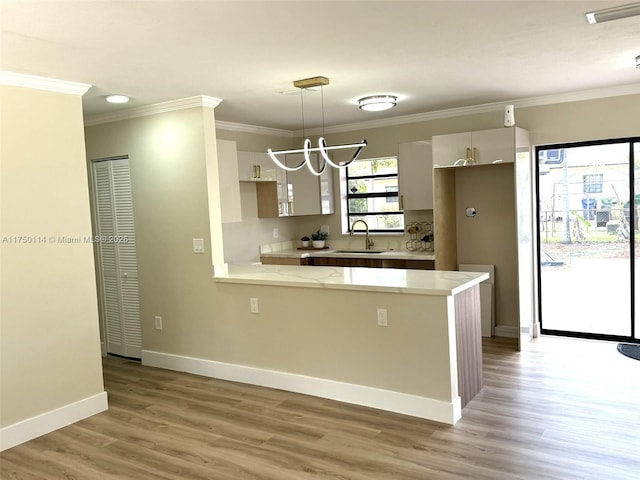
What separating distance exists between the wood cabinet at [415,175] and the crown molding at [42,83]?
3434mm

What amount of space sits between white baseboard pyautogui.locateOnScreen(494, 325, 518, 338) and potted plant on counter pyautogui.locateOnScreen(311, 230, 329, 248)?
2.41m

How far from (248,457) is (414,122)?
425cm

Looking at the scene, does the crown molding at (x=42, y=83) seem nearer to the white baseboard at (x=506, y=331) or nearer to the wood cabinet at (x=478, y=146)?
the wood cabinet at (x=478, y=146)

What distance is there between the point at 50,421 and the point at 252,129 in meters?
3.92

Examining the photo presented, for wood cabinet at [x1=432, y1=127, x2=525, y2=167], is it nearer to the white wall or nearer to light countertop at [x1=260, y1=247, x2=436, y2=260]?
light countertop at [x1=260, y1=247, x2=436, y2=260]

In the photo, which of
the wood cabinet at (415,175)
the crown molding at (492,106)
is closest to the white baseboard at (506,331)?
the wood cabinet at (415,175)

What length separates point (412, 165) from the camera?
6.01 m

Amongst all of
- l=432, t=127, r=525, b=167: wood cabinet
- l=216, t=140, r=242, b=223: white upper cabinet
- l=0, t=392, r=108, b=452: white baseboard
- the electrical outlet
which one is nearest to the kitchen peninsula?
the electrical outlet

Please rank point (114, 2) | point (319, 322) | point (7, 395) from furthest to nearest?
point (319, 322), point (7, 395), point (114, 2)

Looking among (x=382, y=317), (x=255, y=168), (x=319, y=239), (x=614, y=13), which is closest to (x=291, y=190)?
(x=255, y=168)

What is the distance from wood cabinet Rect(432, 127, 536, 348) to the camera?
17.4 feet

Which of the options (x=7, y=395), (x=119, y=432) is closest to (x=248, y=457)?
(x=119, y=432)

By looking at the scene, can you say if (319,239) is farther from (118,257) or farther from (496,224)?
(118,257)

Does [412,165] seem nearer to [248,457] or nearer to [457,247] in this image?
[457,247]
